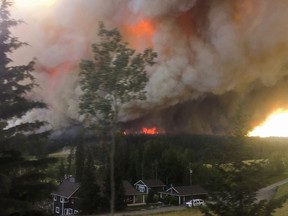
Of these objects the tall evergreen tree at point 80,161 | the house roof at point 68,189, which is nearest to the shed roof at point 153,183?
the tall evergreen tree at point 80,161

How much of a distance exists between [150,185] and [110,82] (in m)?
37.5

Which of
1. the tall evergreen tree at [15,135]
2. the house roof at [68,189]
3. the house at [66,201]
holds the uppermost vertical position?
the tall evergreen tree at [15,135]

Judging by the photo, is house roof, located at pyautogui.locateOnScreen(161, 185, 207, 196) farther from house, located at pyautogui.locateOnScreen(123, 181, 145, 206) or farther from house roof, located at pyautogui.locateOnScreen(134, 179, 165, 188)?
house roof, located at pyautogui.locateOnScreen(134, 179, 165, 188)

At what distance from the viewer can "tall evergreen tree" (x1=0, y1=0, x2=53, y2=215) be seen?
11047 millimetres

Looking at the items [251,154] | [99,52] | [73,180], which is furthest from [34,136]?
[73,180]

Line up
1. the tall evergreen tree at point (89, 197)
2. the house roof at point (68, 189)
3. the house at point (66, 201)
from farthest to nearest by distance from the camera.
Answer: the house roof at point (68, 189) < the house at point (66, 201) < the tall evergreen tree at point (89, 197)

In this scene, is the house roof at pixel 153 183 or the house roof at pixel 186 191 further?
the house roof at pixel 153 183

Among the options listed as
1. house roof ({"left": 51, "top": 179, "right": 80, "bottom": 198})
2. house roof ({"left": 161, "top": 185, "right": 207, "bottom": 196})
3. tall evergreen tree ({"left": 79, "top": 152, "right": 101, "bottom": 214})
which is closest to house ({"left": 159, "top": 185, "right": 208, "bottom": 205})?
house roof ({"left": 161, "top": 185, "right": 207, "bottom": 196})

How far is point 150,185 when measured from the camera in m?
48.2

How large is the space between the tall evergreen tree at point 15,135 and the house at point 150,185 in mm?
36402

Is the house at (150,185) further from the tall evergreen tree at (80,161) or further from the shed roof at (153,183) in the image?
the tall evergreen tree at (80,161)

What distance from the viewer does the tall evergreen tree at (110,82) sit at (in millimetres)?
12039

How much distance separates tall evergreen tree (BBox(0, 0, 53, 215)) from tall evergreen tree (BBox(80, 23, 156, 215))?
150 cm

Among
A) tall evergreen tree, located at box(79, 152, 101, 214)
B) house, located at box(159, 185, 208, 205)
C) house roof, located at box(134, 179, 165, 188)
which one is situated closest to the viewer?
tall evergreen tree, located at box(79, 152, 101, 214)
